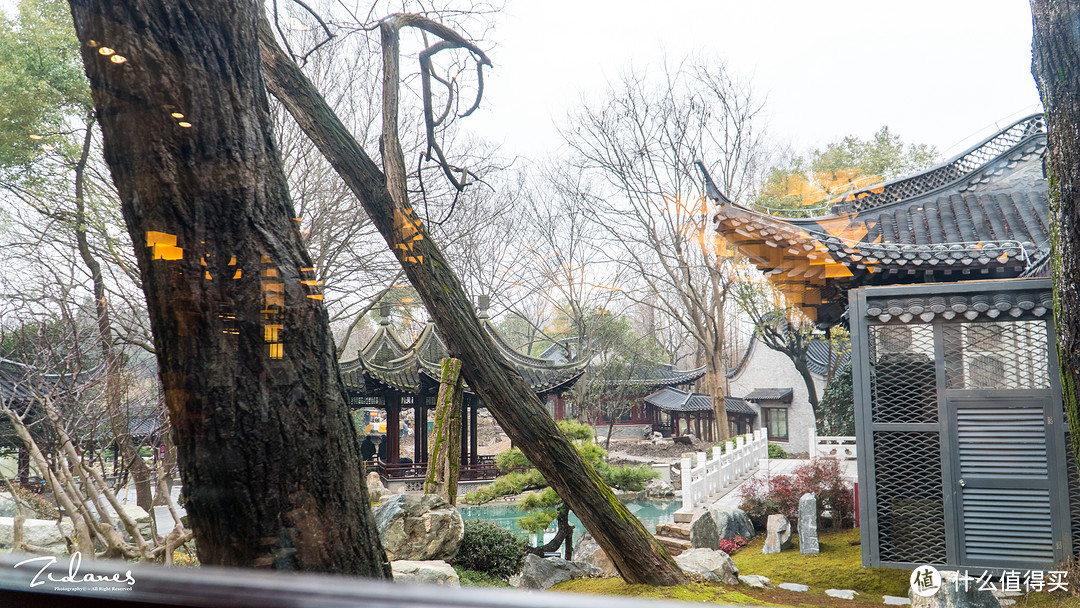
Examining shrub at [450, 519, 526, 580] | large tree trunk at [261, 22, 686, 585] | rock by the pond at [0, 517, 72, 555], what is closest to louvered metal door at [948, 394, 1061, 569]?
large tree trunk at [261, 22, 686, 585]

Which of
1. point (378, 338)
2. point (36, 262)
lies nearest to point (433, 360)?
point (378, 338)

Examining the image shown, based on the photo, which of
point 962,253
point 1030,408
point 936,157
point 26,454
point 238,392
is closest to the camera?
point 238,392

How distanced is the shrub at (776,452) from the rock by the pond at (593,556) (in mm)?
723

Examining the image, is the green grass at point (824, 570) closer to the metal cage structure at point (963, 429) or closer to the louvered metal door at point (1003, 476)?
the metal cage structure at point (963, 429)

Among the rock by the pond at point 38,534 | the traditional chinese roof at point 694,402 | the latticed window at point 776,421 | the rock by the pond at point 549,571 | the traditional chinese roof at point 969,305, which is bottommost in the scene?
the rock by the pond at point 549,571

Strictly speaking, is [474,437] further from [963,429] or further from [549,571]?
[963,429]

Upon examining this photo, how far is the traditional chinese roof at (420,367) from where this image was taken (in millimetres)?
2012

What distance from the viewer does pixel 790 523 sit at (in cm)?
226

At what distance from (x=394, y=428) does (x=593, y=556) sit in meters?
0.96

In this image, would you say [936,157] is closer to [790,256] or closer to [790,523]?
[790,256]

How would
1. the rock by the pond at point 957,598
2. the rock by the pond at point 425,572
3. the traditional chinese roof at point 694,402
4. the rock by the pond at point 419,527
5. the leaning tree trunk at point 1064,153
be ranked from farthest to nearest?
the rock by the pond at point 419,527
the traditional chinese roof at point 694,402
the rock by the pond at point 425,572
the rock by the pond at point 957,598
the leaning tree trunk at point 1064,153

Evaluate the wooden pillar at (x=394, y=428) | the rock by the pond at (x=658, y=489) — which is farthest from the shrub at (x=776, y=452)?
the wooden pillar at (x=394, y=428)

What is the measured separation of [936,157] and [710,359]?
77 cm

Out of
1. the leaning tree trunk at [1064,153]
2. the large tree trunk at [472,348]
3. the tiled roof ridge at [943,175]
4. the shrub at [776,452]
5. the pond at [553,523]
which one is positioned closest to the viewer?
the leaning tree trunk at [1064,153]
